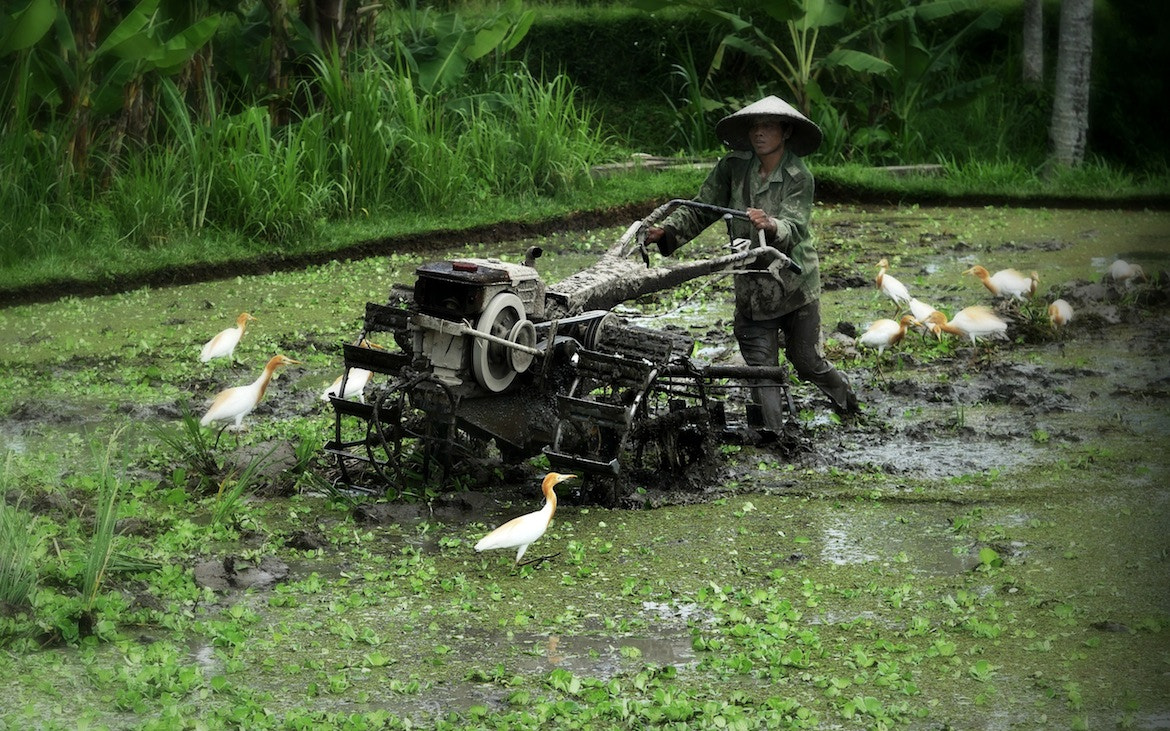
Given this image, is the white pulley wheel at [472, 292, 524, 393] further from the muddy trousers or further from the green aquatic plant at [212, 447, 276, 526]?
the muddy trousers

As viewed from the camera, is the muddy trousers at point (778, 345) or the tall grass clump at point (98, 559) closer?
the tall grass clump at point (98, 559)

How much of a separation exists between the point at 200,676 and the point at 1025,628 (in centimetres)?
274

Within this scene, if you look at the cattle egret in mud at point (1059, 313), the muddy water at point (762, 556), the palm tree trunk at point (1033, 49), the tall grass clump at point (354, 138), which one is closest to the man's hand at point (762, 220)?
the muddy water at point (762, 556)

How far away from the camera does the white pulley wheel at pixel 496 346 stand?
18.8 ft

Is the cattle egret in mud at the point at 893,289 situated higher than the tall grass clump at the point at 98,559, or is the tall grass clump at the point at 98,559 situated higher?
the tall grass clump at the point at 98,559

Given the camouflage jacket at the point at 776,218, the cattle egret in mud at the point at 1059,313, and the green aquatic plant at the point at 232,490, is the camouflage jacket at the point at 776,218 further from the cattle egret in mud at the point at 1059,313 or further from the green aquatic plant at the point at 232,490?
the cattle egret in mud at the point at 1059,313

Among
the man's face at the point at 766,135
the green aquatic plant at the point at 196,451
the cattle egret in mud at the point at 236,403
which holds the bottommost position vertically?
the green aquatic plant at the point at 196,451

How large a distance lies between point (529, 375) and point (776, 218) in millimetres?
1621

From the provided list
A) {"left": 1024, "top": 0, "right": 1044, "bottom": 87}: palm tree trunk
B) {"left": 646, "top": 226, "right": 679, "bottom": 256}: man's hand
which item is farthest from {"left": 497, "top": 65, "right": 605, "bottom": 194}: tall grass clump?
{"left": 646, "top": 226, "right": 679, "bottom": 256}: man's hand

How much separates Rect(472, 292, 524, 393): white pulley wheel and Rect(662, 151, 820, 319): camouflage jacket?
1472 millimetres

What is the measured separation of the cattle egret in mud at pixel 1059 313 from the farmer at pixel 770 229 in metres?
2.68

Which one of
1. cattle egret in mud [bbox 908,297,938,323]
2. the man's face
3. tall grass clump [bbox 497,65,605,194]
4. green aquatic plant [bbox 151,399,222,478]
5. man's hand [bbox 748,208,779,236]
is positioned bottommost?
cattle egret in mud [bbox 908,297,938,323]

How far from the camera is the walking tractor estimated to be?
5.78 meters

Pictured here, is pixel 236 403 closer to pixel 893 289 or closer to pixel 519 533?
pixel 519 533
